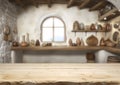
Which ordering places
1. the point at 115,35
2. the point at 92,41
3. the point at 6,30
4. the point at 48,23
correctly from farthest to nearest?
1. the point at 48,23
2. the point at 92,41
3. the point at 115,35
4. the point at 6,30

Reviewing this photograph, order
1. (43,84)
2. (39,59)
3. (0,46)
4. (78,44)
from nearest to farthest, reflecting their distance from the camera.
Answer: (43,84), (0,46), (78,44), (39,59)

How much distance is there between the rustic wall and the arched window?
0.95 meters

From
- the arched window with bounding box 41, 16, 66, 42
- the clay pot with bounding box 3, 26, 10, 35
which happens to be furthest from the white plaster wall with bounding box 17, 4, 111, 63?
the clay pot with bounding box 3, 26, 10, 35

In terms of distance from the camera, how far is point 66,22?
5797mm

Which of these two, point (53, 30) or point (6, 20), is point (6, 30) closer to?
point (6, 20)

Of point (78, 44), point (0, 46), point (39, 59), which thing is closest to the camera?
point (0, 46)

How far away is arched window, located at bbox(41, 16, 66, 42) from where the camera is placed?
5.79 metres

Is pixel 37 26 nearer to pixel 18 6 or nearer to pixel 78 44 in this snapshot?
pixel 18 6

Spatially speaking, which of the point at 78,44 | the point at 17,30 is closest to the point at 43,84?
the point at 78,44

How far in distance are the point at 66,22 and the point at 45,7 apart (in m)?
0.81

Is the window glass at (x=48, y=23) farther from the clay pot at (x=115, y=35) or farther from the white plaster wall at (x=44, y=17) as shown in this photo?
the clay pot at (x=115, y=35)

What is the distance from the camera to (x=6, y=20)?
4.90m

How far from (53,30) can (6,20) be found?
1.53m

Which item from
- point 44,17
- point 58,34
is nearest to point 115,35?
point 58,34
